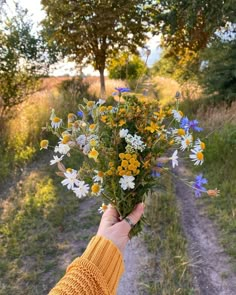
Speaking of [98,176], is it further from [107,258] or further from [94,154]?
[107,258]

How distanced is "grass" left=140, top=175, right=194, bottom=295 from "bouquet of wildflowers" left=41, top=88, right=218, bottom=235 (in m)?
1.15

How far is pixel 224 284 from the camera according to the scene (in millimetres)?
3143

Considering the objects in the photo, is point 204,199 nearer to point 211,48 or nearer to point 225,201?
point 225,201

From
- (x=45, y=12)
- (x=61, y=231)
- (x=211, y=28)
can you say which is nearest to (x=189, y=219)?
(x=61, y=231)

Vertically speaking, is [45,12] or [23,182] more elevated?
[45,12]

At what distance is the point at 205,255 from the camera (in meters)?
3.54

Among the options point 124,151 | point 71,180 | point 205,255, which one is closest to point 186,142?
point 124,151

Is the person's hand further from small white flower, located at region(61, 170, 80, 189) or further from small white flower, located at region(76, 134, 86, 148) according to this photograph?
small white flower, located at region(76, 134, 86, 148)

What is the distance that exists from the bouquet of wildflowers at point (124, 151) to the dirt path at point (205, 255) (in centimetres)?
182

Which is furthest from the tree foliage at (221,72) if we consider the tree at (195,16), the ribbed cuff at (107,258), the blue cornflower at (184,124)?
the ribbed cuff at (107,258)

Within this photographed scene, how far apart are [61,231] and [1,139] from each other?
331cm

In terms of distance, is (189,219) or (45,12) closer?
(189,219)

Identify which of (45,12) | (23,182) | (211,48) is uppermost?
(45,12)

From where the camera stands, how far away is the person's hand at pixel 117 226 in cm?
138
